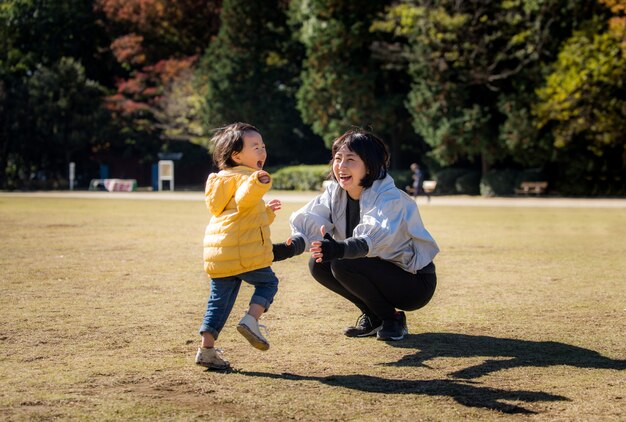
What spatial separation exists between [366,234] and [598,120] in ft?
97.2

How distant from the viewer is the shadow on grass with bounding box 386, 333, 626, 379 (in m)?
5.32

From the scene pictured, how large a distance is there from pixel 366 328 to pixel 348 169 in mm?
1234

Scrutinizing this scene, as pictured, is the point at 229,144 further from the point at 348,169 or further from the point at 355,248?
the point at 355,248

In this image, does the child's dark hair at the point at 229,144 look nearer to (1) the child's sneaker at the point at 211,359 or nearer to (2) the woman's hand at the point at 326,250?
(2) the woman's hand at the point at 326,250

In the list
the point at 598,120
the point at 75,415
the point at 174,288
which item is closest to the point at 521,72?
the point at 598,120

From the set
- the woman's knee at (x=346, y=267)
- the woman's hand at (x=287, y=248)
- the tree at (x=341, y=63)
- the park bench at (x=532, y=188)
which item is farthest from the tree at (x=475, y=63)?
the woman's hand at (x=287, y=248)

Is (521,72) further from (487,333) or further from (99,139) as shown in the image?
(487,333)

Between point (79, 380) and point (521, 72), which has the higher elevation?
point (521, 72)

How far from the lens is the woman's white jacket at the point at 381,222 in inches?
218

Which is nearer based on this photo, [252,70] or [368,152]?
[368,152]

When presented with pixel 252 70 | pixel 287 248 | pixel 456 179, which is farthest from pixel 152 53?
pixel 287 248

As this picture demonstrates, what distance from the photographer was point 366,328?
6344 mm

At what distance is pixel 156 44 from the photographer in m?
50.2

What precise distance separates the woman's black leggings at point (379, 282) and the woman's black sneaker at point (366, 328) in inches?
6.5
